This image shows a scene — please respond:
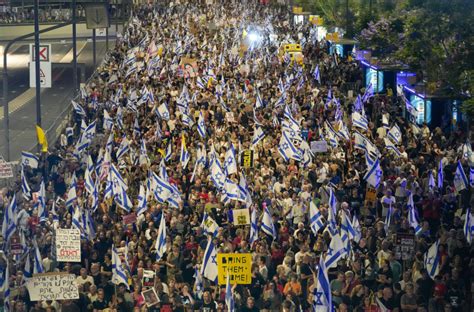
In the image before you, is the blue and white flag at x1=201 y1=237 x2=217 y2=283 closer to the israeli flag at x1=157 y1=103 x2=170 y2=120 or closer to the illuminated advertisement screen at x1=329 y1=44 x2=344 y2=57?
the israeli flag at x1=157 y1=103 x2=170 y2=120

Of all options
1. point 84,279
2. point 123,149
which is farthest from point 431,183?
point 84,279

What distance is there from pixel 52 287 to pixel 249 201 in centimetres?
754

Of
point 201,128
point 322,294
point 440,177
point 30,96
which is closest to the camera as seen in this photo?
point 322,294

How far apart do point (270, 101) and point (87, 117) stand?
585 cm

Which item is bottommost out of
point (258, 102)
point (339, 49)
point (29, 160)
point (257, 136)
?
point (339, 49)

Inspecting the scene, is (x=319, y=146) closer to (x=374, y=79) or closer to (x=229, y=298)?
(x=229, y=298)

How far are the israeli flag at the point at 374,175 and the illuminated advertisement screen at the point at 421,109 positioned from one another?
46.7ft

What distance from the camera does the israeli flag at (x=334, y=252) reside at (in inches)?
919

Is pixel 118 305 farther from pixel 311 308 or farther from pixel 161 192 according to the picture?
pixel 161 192

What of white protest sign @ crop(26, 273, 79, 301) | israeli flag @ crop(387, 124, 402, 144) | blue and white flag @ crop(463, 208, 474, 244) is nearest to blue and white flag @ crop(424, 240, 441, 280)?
blue and white flag @ crop(463, 208, 474, 244)

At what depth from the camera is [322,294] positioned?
20328 millimetres

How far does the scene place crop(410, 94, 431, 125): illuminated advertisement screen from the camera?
4494 cm

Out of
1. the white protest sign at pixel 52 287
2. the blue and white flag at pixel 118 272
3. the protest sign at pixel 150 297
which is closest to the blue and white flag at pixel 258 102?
the blue and white flag at pixel 118 272

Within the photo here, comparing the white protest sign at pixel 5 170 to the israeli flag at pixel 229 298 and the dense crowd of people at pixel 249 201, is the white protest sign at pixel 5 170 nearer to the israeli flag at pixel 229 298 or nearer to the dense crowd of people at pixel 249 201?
the dense crowd of people at pixel 249 201
